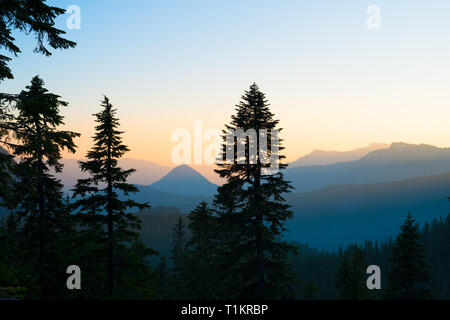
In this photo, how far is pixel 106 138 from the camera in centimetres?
1784

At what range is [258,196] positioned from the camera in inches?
691

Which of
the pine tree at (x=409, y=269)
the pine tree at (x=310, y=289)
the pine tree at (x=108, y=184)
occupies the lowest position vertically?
the pine tree at (x=310, y=289)

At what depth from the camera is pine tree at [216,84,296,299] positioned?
1739 cm

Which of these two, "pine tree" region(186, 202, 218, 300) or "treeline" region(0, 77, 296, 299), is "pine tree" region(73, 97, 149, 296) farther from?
"pine tree" region(186, 202, 218, 300)

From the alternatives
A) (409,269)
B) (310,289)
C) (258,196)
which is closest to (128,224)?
(258,196)

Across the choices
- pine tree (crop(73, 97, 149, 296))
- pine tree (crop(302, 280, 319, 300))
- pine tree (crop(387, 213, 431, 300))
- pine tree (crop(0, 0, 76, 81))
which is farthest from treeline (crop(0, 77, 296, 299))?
pine tree (crop(302, 280, 319, 300))

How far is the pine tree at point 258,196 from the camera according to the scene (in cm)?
1739

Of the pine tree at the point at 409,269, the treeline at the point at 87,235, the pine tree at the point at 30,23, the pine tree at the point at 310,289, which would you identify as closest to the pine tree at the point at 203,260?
the treeline at the point at 87,235

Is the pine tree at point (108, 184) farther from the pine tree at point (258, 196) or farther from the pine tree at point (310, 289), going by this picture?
the pine tree at point (310, 289)

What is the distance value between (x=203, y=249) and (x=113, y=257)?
14031 mm

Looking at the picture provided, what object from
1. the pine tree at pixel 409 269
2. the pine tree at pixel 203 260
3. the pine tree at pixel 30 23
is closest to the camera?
the pine tree at pixel 30 23

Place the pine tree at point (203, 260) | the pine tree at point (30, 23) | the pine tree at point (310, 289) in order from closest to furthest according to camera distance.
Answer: the pine tree at point (30, 23) < the pine tree at point (203, 260) < the pine tree at point (310, 289)

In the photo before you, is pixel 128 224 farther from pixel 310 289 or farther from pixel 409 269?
pixel 310 289
